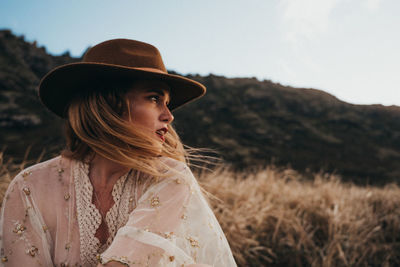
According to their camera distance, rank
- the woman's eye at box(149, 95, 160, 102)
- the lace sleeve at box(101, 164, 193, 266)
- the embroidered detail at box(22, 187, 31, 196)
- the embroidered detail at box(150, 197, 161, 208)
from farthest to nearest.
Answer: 1. the woman's eye at box(149, 95, 160, 102)
2. the embroidered detail at box(22, 187, 31, 196)
3. the embroidered detail at box(150, 197, 161, 208)
4. the lace sleeve at box(101, 164, 193, 266)

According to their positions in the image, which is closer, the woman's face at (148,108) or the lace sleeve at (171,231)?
the lace sleeve at (171,231)

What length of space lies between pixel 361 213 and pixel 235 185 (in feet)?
6.14

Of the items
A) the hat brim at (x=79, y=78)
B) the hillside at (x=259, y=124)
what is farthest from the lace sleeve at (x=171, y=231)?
the hillside at (x=259, y=124)

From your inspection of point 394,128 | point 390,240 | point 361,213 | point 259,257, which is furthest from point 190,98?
point 394,128

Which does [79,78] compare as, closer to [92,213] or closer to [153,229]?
[92,213]

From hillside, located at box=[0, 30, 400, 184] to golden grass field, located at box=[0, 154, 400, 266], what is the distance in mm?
12658

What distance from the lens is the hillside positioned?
764 inches

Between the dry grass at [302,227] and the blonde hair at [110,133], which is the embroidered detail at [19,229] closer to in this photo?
the blonde hair at [110,133]

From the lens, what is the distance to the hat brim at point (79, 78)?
52.6 inches

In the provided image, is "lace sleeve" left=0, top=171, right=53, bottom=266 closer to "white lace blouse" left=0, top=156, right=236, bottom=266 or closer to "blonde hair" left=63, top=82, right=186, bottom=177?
"white lace blouse" left=0, top=156, right=236, bottom=266

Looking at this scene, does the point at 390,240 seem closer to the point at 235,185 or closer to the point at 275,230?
the point at 275,230

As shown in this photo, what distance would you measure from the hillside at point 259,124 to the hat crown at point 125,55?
15358 mm

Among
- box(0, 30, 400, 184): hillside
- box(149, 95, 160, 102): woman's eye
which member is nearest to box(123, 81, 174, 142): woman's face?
box(149, 95, 160, 102): woman's eye

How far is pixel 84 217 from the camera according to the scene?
1.29 meters
